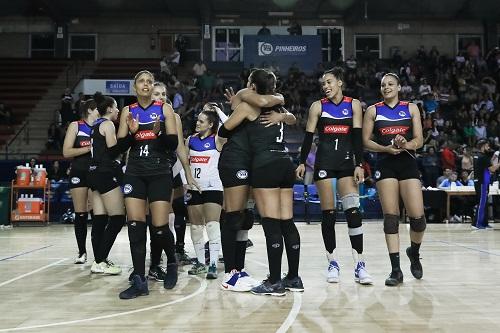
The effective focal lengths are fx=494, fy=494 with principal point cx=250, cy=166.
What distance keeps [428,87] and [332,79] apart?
52.7 feet

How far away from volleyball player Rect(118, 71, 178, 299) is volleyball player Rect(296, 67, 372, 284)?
140 cm

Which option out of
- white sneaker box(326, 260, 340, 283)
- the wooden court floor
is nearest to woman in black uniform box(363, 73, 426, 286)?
the wooden court floor

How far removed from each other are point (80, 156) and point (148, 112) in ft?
6.31

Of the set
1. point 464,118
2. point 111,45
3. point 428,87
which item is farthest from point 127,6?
point 464,118

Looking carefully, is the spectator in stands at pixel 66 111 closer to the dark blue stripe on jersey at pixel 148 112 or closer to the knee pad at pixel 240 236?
the dark blue stripe on jersey at pixel 148 112

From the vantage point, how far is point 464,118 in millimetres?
18438

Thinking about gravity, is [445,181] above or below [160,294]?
above

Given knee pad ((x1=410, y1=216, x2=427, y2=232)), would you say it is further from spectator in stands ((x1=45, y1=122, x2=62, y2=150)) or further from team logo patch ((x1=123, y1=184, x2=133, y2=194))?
spectator in stands ((x1=45, y1=122, x2=62, y2=150))

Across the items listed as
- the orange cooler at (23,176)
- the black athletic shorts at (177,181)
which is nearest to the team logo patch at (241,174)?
the black athletic shorts at (177,181)

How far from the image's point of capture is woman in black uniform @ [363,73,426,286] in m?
4.91

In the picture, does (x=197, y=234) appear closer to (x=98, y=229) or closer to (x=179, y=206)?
(x=179, y=206)

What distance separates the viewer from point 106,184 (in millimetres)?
5410

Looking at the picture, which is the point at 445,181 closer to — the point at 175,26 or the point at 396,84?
the point at 396,84

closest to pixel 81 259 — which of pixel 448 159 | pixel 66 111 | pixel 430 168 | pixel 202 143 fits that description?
pixel 202 143
